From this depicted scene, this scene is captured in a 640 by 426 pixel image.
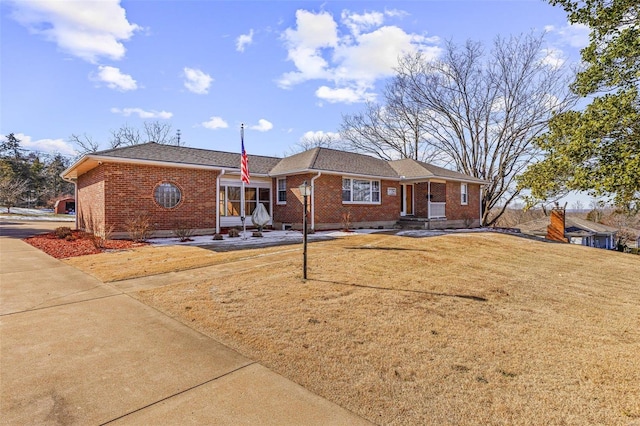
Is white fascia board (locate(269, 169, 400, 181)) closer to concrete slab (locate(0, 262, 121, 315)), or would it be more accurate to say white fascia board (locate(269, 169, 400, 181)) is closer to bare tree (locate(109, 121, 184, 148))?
concrete slab (locate(0, 262, 121, 315))

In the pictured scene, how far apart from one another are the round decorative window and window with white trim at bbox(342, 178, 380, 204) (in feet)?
26.8

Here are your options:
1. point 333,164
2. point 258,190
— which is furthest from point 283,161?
point 333,164

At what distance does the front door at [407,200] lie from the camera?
2081cm

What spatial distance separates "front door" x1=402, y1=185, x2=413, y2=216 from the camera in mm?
20812

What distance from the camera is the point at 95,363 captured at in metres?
3.28

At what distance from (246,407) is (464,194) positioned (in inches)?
883

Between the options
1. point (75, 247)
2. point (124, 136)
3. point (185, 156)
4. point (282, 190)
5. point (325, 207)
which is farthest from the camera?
point (124, 136)

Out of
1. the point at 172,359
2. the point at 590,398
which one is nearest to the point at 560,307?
the point at 590,398

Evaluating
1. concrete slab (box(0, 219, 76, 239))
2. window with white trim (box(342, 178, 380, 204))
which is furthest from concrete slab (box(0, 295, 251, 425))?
concrete slab (box(0, 219, 76, 239))

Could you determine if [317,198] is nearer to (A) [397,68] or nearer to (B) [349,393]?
(B) [349,393]

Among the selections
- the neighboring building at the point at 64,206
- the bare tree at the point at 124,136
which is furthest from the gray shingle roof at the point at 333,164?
the neighboring building at the point at 64,206

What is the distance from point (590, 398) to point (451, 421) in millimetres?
1334

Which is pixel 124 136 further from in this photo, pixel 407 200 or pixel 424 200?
pixel 424 200

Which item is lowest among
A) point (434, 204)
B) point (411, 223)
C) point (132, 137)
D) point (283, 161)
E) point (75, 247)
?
point (75, 247)
